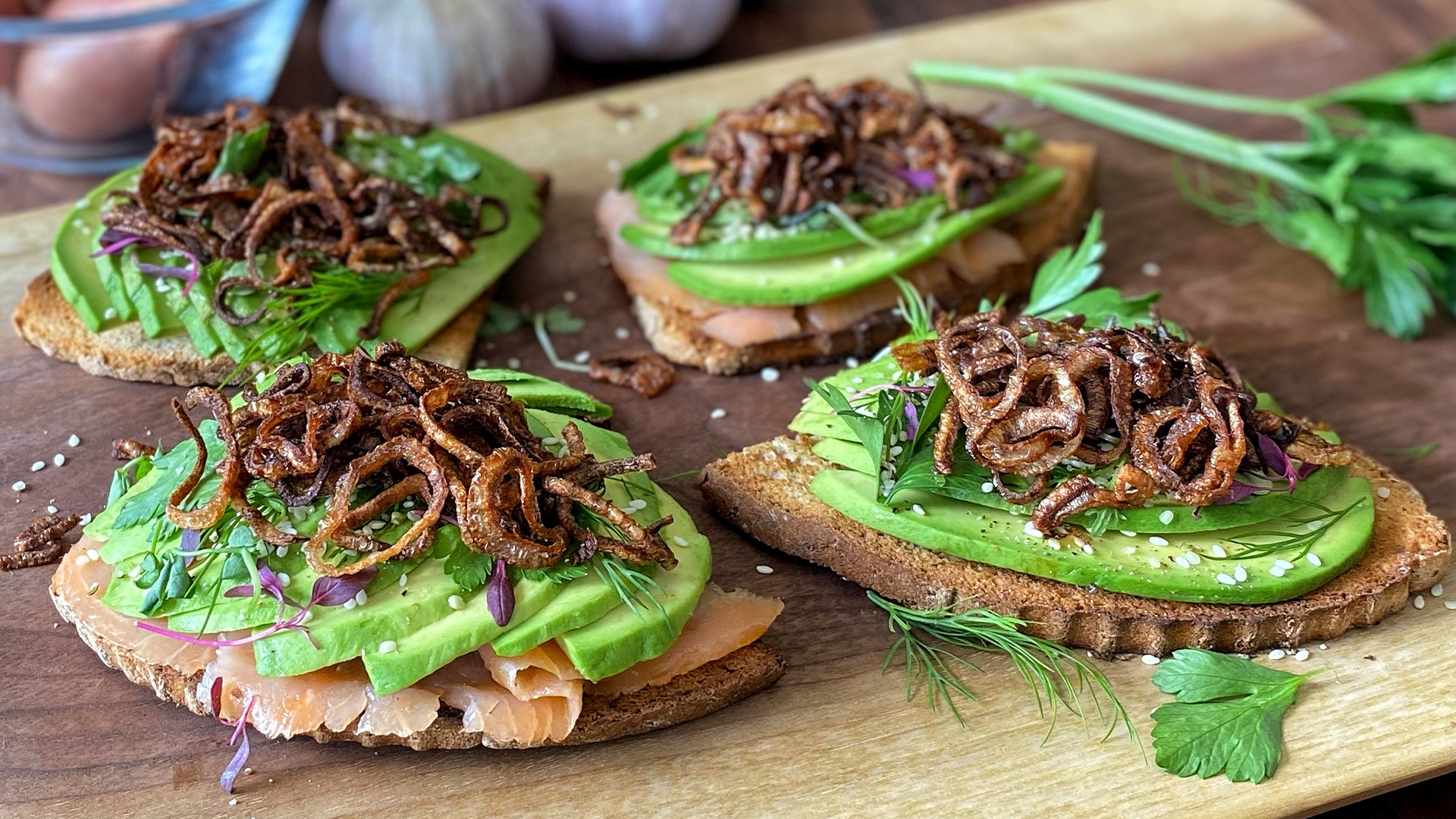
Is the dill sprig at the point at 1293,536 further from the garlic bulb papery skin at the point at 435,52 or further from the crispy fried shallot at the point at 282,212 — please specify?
the garlic bulb papery skin at the point at 435,52

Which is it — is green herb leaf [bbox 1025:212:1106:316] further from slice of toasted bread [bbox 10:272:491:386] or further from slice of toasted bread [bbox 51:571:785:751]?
slice of toasted bread [bbox 10:272:491:386]

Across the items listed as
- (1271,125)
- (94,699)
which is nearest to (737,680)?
(94,699)

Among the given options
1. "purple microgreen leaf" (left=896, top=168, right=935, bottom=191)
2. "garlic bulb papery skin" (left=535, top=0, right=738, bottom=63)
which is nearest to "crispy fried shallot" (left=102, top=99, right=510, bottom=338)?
"purple microgreen leaf" (left=896, top=168, right=935, bottom=191)

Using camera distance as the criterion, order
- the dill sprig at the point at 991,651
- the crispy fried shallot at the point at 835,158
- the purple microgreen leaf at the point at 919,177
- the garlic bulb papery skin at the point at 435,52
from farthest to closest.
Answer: the garlic bulb papery skin at the point at 435,52 → the purple microgreen leaf at the point at 919,177 → the crispy fried shallot at the point at 835,158 → the dill sprig at the point at 991,651

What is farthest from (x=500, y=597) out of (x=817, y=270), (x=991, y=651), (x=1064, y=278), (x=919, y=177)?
(x=919, y=177)

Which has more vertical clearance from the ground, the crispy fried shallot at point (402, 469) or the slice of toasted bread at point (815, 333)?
the crispy fried shallot at point (402, 469)

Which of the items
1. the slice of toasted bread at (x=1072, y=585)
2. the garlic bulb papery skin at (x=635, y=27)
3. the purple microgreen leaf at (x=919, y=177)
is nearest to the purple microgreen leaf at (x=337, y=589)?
the slice of toasted bread at (x=1072, y=585)
